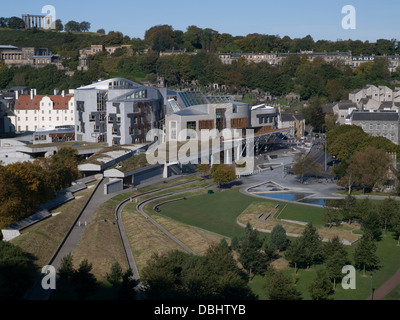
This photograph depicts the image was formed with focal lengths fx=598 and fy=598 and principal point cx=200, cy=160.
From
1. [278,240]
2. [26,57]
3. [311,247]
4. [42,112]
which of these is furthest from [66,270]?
[26,57]

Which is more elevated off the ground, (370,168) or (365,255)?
(370,168)

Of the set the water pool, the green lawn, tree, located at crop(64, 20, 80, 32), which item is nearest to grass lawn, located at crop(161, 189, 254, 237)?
the water pool

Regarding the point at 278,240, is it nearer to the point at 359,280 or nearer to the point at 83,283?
the point at 359,280

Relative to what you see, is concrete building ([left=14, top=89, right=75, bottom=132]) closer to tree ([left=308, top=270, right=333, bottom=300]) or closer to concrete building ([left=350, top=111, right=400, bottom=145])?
concrete building ([left=350, top=111, right=400, bottom=145])

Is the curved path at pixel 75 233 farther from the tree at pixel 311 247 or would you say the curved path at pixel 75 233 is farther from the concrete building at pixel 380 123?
the concrete building at pixel 380 123

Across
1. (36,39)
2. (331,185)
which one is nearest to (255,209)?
(331,185)

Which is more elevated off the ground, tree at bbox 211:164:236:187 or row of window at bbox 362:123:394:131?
row of window at bbox 362:123:394:131

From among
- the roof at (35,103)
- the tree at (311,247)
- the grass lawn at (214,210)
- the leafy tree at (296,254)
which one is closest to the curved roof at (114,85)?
the roof at (35,103)
